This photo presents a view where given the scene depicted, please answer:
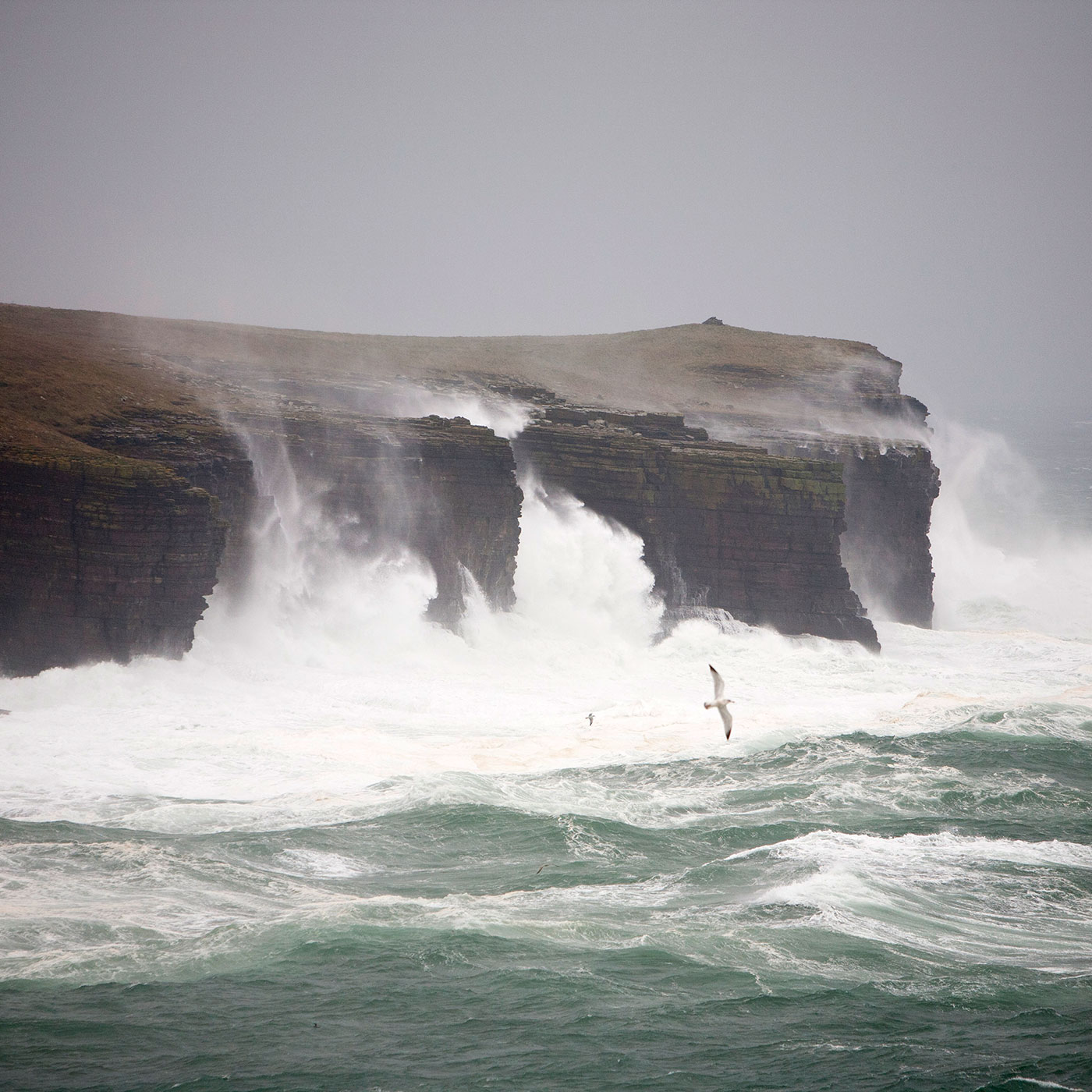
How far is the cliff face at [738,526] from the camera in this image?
5028 centimetres

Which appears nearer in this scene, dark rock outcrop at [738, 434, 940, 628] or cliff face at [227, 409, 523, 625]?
cliff face at [227, 409, 523, 625]

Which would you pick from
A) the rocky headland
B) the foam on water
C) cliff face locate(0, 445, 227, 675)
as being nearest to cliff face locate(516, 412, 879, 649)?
the rocky headland

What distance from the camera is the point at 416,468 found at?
154 ft

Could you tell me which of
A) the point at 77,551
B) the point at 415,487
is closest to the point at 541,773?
the point at 77,551

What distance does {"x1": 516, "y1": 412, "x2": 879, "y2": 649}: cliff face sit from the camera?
5028 cm

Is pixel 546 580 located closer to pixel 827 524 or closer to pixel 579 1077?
pixel 827 524

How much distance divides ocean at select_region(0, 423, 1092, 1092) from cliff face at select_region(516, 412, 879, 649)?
573cm

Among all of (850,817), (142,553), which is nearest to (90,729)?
(142,553)

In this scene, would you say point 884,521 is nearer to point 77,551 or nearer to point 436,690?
point 436,690

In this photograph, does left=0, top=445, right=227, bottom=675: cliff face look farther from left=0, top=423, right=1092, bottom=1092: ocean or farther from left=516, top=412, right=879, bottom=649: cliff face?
left=516, top=412, right=879, bottom=649: cliff face

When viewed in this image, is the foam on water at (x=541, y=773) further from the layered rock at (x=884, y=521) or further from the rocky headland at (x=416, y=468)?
the layered rock at (x=884, y=521)

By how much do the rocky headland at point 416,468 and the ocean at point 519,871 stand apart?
2.75 m

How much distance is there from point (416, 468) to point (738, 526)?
13.1 metres

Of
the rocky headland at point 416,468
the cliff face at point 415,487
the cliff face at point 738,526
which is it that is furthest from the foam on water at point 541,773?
the rocky headland at point 416,468
